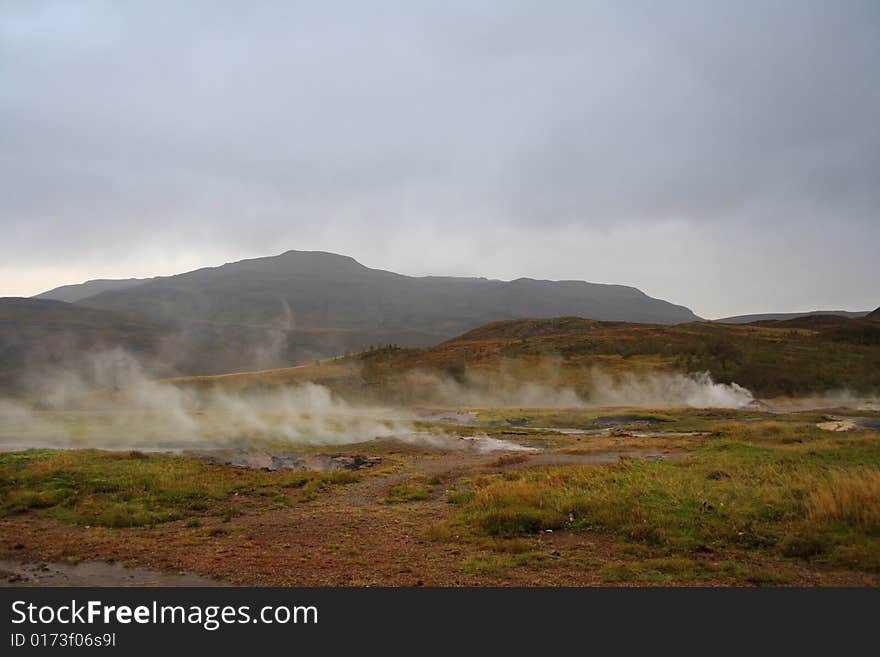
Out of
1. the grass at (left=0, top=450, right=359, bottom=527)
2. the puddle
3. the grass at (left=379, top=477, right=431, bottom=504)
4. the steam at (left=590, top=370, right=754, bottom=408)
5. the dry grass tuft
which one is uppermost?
the dry grass tuft

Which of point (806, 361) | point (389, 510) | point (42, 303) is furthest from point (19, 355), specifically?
point (806, 361)

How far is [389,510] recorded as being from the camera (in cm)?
1666

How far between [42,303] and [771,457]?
697 ft

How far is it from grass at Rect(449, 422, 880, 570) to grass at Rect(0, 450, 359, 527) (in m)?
6.91

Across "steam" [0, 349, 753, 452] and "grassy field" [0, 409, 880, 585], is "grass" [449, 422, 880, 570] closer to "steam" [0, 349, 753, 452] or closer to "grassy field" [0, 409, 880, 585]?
"grassy field" [0, 409, 880, 585]

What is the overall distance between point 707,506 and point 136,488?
1741 centimetres

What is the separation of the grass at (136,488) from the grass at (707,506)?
6912 mm

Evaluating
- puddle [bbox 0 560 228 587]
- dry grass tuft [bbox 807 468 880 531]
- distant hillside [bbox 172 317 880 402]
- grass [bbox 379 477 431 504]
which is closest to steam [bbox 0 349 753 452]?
distant hillside [bbox 172 317 880 402]

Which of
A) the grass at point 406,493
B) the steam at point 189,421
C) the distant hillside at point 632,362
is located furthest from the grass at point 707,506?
the distant hillside at point 632,362

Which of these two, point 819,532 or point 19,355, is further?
point 19,355

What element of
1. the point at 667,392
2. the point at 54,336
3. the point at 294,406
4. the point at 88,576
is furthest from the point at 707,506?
the point at 54,336

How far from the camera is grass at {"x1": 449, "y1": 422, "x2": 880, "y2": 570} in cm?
1118

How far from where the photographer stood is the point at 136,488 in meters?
18.9
